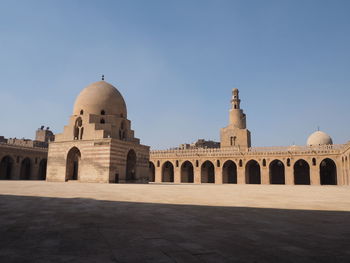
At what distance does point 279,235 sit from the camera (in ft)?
13.6

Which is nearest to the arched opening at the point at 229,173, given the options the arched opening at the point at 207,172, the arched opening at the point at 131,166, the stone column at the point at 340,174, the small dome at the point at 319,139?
the arched opening at the point at 207,172

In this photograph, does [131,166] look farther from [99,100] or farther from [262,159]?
[262,159]

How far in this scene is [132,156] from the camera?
28.4 meters

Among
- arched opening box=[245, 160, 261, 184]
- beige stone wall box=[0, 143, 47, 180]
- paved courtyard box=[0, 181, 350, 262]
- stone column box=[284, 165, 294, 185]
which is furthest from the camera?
arched opening box=[245, 160, 261, 184]

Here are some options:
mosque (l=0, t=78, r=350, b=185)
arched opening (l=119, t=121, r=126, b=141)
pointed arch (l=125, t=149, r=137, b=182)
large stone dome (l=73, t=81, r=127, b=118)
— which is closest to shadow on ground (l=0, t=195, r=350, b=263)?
mosque (l=0, t=78, r=350, b=185)

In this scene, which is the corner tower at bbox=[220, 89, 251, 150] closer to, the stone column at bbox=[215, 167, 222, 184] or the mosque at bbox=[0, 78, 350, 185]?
the mosque at bbox=[0, 78, 350, 185]

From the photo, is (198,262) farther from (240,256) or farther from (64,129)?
(64,129)

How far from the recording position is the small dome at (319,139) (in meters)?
45.3

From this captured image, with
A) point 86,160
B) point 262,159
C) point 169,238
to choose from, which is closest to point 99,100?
point 86,160

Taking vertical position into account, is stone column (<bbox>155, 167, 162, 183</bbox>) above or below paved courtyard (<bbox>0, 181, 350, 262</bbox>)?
above

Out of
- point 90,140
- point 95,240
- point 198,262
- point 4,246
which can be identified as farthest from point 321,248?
point 90,140

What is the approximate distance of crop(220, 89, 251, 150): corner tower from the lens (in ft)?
137

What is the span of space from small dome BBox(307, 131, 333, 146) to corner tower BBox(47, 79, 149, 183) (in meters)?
30.2

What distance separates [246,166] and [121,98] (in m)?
19.3
